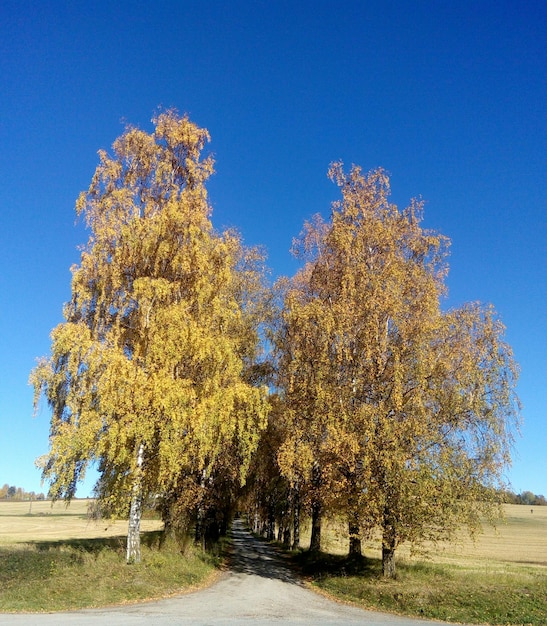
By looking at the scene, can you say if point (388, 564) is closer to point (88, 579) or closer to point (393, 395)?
point (393, 395)

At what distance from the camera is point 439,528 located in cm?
1828

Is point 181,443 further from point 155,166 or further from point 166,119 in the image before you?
point 166,119

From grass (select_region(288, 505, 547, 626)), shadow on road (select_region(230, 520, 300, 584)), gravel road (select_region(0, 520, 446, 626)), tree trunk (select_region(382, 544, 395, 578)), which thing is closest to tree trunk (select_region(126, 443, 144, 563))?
gravel road (select_region(0, 520, 446, 626))

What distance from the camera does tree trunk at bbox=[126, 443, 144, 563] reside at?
1869 cm

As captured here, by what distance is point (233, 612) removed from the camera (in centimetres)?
1473

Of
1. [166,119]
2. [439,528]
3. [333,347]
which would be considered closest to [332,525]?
[439,528]

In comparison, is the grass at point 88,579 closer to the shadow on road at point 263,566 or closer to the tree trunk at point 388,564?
the shadow on road at point 263,566

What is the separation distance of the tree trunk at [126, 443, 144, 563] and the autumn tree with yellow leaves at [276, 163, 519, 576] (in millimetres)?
5246

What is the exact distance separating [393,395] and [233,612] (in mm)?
8654

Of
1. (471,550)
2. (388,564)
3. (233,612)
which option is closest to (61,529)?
(471,550)

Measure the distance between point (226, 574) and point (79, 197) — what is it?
1774 centimetres

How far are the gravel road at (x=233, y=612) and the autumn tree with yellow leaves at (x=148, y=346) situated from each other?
158 inches

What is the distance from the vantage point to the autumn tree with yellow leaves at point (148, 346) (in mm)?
18016

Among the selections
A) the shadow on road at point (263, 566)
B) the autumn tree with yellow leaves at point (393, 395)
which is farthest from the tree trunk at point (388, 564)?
the shadow on road at point (263, 566)
